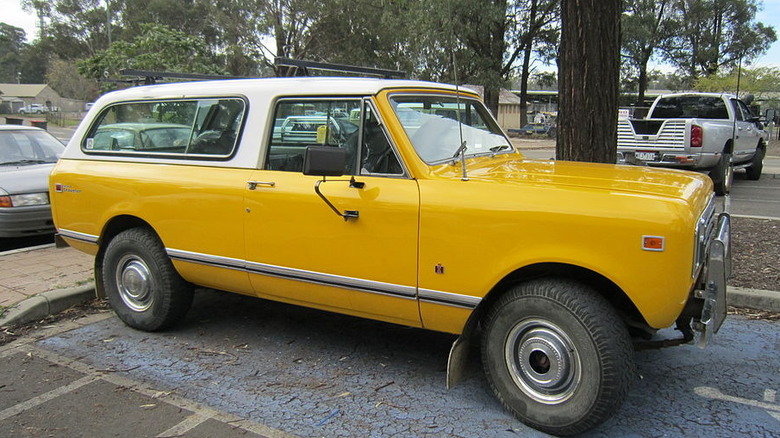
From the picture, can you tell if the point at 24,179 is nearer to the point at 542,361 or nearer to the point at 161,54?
the point at 542,361

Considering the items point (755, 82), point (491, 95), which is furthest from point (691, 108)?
point (755, 82)

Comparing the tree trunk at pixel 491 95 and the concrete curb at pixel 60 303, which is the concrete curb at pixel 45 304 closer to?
the concrete curb at pixel 60 303

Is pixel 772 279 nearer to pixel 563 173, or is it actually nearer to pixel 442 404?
pixel 563 173

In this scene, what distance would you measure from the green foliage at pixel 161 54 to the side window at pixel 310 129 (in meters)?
17.3

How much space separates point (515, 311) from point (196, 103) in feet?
9.37

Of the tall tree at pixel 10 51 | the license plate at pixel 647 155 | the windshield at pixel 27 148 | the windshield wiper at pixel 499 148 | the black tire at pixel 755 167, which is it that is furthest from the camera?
the tall tree at pixel 10 51

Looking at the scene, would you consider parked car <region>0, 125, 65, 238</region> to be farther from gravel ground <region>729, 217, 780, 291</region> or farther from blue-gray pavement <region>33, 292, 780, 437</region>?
gravel ground <region>729, 217, 780, 291</region>

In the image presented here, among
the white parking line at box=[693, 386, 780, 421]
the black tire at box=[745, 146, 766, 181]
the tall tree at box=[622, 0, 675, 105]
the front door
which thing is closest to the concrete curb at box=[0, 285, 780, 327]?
the white parking line at box=[693, 386, 780, 421]

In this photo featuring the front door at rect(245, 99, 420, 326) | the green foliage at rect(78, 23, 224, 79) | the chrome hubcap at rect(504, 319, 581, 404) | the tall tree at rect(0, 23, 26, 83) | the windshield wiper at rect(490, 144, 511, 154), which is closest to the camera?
the chrome hubcap at rect(504, 319, 581, 404)

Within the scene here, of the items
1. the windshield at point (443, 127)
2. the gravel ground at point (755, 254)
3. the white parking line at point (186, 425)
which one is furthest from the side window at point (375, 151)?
the gravel ground at point (755, 254)

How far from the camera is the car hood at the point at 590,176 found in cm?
317

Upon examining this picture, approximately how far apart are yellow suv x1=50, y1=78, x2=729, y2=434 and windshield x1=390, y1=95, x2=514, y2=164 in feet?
0.06

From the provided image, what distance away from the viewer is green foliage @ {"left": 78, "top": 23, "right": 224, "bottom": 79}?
19.6 m

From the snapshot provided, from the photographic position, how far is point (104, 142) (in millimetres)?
4879
